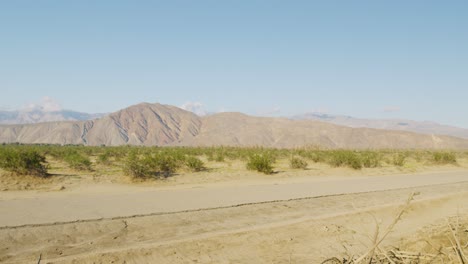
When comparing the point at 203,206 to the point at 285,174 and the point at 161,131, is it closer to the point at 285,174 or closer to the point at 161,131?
the point at 285,174

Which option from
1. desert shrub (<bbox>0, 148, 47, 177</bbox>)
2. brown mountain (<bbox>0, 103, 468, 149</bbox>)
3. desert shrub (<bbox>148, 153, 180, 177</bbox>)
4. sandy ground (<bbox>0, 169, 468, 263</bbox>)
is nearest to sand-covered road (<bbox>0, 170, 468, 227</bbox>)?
sandy ground (<bbox>0, 169, 468, 263</bbox>)

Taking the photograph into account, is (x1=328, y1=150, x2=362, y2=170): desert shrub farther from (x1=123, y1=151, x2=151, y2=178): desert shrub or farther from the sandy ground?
(x1=123, y1=151, x2=151, y2=178): desert shrub

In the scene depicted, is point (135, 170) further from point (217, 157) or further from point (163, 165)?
point (217, 157)

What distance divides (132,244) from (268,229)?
3.54m

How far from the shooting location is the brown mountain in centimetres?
13450

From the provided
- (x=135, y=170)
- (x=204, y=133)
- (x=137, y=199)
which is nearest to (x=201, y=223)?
(x=137, y=199)

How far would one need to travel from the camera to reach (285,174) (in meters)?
26.3

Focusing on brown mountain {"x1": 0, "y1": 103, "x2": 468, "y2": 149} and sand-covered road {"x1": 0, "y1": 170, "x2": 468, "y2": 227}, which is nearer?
sand-covered road {"x1": 0, "y1": 170, "x2": 468, "y2": 227}

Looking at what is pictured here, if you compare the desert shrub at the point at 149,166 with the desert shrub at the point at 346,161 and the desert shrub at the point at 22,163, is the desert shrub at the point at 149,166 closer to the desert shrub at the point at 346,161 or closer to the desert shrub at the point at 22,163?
the desert shrub at the point at 22,163

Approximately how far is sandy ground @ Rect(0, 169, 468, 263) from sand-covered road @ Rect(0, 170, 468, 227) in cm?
3

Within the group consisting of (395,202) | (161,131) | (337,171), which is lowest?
(161,131)

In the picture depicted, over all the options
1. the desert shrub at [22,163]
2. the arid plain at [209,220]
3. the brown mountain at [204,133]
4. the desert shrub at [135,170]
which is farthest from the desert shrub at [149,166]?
the brown mountain at [204,133]

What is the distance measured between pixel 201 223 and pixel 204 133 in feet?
448

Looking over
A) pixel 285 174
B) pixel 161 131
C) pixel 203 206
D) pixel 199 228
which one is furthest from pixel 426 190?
pixel 161 131
